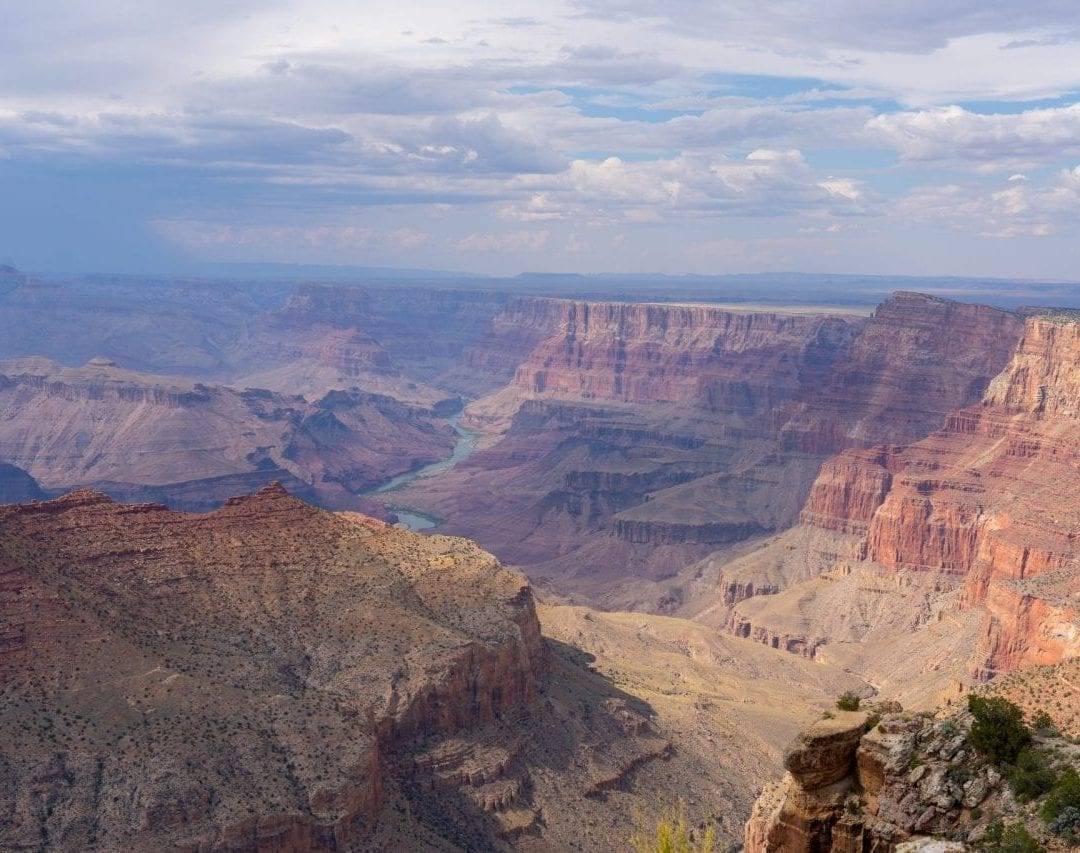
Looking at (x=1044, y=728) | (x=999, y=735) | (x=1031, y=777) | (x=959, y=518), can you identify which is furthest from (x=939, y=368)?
(x=1031, y=777)

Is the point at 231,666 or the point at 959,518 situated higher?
the point at 231,666

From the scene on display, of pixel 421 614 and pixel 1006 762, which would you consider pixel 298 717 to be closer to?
pixel 421 614

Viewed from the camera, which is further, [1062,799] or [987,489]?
[987,489]

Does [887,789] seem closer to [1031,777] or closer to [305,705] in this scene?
[1031,777]

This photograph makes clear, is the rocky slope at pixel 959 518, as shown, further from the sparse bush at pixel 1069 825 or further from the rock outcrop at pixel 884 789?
the sparse bush at pixel 1069 825

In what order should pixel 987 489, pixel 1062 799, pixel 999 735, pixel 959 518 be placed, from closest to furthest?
pixel 1062 799 < pixel 999 735 < pixel 959 518 < pixel 987 489

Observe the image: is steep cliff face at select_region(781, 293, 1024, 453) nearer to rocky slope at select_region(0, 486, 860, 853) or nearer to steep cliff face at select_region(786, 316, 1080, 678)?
steep cliff face at select_region(786, 316, 1080, 678)

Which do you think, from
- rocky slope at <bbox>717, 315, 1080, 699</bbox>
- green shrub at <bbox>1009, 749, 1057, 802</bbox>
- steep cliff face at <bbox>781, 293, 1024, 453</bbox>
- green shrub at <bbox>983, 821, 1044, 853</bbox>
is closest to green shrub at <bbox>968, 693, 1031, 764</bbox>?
green shrub at <bbox>1009, 749, 1057, 802</bbox>
